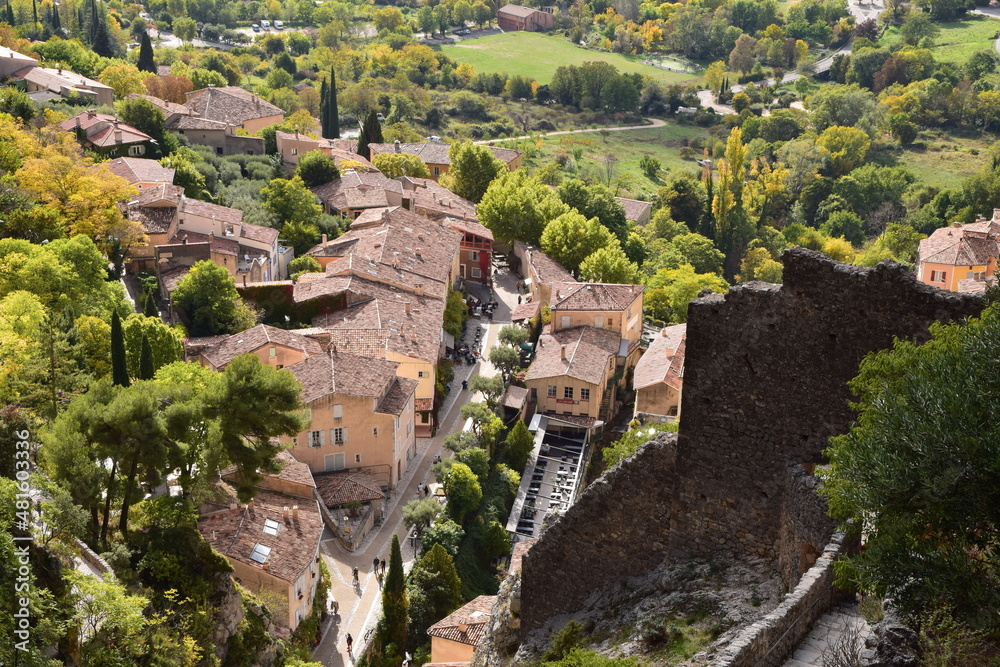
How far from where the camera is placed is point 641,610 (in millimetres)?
19969

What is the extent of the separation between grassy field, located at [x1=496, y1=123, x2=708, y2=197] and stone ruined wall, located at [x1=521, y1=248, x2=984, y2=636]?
129 m

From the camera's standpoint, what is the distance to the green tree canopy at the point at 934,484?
15.0 meters

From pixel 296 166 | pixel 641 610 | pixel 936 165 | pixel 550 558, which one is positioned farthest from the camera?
pixel 936 165

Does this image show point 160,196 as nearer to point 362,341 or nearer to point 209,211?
point 209,211

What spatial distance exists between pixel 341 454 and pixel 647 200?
91.3 metres

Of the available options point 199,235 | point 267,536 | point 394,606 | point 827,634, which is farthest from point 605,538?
point 199,235

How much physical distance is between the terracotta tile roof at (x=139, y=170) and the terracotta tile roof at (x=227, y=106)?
74.1ft

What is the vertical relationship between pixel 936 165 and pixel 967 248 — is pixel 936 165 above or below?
below

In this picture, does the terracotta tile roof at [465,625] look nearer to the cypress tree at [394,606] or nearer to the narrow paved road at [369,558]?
the cypress tree at [394,606]

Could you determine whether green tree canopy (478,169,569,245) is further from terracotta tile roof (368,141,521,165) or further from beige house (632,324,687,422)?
beige house (632,324,687,422)

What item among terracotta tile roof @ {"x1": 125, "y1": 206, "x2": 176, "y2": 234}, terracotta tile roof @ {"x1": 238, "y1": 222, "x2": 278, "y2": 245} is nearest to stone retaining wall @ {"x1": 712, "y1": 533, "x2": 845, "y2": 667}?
terracotta tile roof @ {"x1": 125, "y1": 206, "x2": 176, "y2": 234}

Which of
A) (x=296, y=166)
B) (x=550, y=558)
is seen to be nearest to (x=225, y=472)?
(x=550, y=558)

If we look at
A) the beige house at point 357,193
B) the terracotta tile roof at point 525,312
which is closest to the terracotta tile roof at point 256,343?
the terracotta tile roof at point 525,312

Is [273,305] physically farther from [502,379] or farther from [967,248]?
[967,248]
